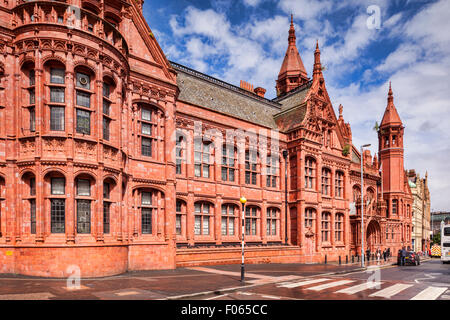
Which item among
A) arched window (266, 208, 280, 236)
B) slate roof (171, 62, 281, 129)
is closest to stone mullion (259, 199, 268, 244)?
arched window (266, 208, 280, 236)

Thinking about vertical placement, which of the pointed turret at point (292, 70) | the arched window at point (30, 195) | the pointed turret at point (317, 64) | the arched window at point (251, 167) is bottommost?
the arched window at point (30, 195)

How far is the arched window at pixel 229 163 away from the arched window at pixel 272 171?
4686mm

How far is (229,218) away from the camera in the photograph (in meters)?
31.3

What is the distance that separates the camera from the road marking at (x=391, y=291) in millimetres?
14875

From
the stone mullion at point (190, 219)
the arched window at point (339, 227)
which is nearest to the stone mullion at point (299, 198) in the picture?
the arched window at point (339, 227)

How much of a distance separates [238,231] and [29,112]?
19.5m

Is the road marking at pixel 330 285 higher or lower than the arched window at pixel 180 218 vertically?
lower

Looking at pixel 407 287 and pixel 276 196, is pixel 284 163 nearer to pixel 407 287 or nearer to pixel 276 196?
pixel 276 196

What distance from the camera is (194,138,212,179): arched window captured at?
96.0ft

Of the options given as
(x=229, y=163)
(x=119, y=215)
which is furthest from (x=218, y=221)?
(x=119, y=215)

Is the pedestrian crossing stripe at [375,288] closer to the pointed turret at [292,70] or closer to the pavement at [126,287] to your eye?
the pavement at [126,287]

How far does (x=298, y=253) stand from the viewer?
3409 cm

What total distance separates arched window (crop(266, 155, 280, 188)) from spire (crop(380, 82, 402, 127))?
3329 cm

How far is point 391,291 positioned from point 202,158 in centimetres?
1770
